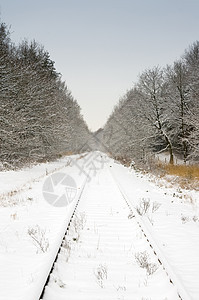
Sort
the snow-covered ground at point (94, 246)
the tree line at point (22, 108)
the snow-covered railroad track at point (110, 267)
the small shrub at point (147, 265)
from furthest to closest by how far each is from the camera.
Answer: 1. the tree line at point (22, 108)
2. the small shrub at point (147, 265)
3. the snow-covered ground at point (94, 246)
4. the snow-covered railroad track at point (110, 267)

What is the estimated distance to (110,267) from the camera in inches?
148

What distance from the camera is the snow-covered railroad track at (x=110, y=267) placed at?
2.97 metres

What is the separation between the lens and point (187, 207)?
8719mm

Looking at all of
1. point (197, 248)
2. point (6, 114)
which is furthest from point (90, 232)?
point (6, 114)

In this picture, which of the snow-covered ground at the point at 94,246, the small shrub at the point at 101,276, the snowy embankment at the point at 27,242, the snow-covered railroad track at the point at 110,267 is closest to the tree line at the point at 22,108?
the snowy embankment at the point at 27,242

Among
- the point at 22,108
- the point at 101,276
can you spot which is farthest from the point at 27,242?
the point at 22,108

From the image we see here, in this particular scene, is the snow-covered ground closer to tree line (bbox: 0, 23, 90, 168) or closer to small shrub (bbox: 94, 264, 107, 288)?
small shrub (bbox: 94, 264, 107, 288)

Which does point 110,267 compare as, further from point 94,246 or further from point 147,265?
point 94,246

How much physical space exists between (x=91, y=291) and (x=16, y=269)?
1418 millimetres

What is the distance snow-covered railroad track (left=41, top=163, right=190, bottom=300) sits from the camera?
2.97m

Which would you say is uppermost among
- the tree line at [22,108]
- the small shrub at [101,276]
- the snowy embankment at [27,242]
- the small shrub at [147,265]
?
the tree line at [22,108]

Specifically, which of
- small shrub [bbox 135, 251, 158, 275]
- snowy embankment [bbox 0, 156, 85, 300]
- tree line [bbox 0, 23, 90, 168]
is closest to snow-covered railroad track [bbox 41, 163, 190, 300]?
small shrub [bbox 135, 251, 158, 275]

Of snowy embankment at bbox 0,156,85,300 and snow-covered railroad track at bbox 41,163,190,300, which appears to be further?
snowy embankment at bbox 0,156,85,300

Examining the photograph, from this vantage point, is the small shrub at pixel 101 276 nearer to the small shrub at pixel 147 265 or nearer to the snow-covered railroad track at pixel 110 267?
the snow-covered railroad track at pixel 110 267
